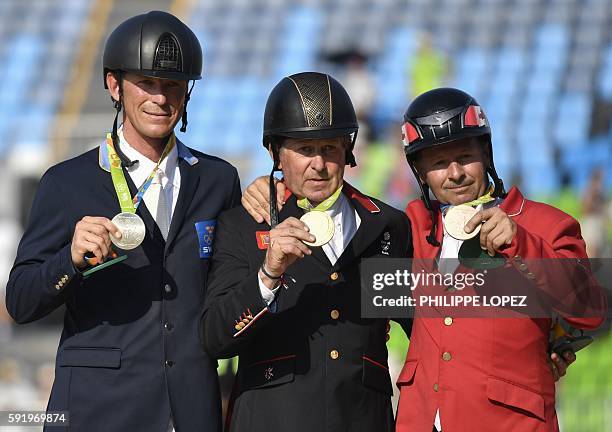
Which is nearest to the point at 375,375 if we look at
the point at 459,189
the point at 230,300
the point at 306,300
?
the point at 306,300

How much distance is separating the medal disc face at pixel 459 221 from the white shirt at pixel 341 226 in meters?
0.43

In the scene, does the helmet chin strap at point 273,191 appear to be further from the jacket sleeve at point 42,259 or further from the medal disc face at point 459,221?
the jacket sleeve at point 42,259

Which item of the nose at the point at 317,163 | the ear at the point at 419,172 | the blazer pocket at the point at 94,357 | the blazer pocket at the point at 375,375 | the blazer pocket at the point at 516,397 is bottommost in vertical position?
the blazer pocket at the point at 516,397

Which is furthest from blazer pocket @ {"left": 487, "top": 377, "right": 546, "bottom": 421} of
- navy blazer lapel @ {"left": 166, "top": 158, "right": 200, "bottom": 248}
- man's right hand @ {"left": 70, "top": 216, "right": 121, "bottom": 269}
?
man's right hand @ {"left": 70, "top": 216, "right": 121, "bottom": 269}

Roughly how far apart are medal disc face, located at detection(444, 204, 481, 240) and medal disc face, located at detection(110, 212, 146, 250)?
112 centimetres

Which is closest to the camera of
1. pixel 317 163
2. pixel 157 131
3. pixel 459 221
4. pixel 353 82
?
pixel 459 221

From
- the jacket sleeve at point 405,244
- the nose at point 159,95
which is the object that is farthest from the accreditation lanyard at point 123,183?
the jacket sleeve at point 405,244

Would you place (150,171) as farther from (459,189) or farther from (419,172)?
(459,189)

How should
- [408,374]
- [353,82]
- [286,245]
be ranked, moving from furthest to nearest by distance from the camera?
[353,82], [408,374], [286,245]

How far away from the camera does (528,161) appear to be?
13.6 meters

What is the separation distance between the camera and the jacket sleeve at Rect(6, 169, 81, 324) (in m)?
3.96

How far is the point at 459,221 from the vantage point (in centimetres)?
379

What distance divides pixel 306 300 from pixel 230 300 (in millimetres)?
331

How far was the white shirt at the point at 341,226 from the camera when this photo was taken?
4.12 metres
